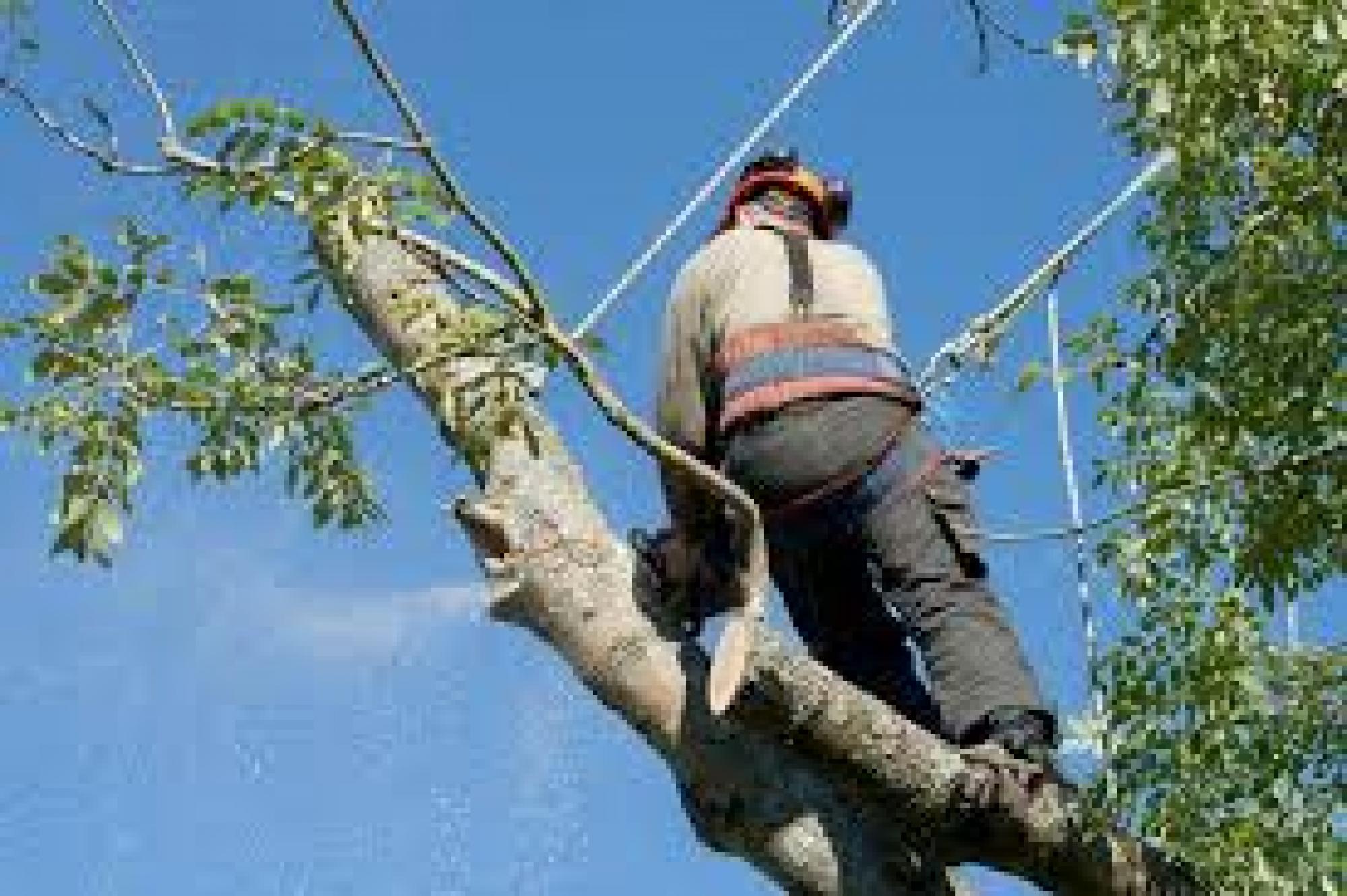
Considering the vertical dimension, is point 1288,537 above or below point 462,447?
above

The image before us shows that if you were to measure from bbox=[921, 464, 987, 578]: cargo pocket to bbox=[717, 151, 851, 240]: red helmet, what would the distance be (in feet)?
2.54

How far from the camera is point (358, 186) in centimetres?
380

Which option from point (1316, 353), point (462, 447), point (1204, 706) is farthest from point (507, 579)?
point (1204, 706)

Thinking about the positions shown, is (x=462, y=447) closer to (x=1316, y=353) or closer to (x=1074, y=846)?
(x=1074, y=846)

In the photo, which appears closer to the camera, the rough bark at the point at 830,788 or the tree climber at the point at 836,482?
the rough bark at the point at 830,788

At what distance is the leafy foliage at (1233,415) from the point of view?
5.69 meters

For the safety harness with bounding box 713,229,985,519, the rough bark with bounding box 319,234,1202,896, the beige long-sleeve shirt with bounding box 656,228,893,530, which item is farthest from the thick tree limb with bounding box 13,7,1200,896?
the beige long-sleeve shirt with bounding box 656,228,893,530

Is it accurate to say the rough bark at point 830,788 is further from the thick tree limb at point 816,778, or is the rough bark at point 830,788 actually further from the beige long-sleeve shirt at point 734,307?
the beige long-sleeve shirt at point 734,307

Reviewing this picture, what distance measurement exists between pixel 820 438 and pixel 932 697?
1.64ft

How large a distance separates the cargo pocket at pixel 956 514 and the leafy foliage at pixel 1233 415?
41.5 inches

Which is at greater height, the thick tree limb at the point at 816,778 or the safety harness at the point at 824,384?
the safety harness at the point at 824,384

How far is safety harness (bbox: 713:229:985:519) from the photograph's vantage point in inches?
172

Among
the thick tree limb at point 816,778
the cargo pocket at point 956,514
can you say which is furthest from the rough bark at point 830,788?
the cargo pocket at point 956,514

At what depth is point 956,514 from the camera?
4359mm
